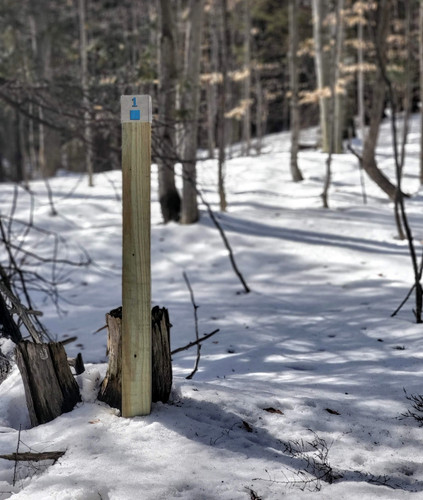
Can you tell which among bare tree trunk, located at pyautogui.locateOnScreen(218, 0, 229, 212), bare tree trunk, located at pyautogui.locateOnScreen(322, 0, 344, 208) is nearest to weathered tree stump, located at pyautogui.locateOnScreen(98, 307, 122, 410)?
bare tree trunk, located at pyautogui.locateOnScreen(218, 0, 229, 212)

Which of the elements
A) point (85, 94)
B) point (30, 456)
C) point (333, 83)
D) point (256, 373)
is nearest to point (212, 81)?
point (333, 83)

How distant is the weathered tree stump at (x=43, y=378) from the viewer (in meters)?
2.90

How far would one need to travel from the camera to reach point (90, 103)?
21.2 feet

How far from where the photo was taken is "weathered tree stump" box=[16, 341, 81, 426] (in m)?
2.90

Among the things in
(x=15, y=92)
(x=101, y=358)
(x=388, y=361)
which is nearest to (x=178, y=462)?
(x=388, y=361)

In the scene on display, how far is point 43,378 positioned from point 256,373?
1972mm

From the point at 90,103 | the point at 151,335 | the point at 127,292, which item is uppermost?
the point at 90,103

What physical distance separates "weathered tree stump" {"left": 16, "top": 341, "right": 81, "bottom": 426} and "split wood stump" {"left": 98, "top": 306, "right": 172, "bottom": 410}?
22 centimetres

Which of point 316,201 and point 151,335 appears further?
point 316,201

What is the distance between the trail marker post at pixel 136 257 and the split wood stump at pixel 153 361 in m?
0.13

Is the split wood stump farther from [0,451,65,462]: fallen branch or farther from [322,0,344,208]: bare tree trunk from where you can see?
[322,0,344,208]: bare tree trunk

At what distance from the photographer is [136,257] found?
2889 mm

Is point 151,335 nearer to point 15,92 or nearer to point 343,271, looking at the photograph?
point 15,92

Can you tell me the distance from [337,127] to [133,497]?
1685 centimetres
